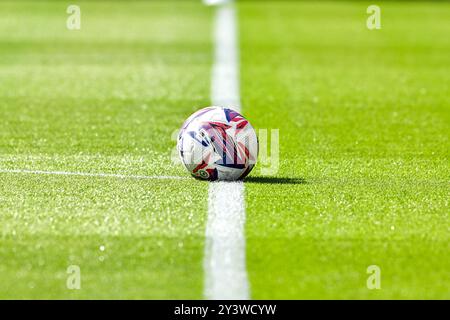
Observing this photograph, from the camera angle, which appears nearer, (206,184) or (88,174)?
(206,184)

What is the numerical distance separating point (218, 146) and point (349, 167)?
4.43 ft

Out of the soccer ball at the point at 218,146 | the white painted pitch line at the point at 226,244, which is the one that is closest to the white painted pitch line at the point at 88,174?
the soccer ball at the point at 218,146

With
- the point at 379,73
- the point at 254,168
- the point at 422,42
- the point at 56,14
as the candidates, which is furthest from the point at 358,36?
the point at 254,168

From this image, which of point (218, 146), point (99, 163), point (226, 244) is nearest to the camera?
point (226, 244)

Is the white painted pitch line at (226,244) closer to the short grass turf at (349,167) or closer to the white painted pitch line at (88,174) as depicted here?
the short grass turf at (349,167)

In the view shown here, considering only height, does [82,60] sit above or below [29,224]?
above

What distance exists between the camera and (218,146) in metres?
7.78

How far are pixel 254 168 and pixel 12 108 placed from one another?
4014mm

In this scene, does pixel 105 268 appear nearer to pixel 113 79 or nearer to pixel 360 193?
pixel 360 193

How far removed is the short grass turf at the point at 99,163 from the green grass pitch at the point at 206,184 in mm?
17

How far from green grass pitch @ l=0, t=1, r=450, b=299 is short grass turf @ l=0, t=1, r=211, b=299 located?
0.06 ft

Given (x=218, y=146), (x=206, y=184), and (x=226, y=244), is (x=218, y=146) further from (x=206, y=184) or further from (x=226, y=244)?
(x=226, y=244)

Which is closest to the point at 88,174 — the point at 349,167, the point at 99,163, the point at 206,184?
the point at 99,163
